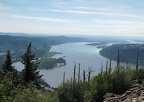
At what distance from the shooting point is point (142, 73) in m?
67.6

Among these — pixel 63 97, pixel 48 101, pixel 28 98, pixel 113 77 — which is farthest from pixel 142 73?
pixel 28 98

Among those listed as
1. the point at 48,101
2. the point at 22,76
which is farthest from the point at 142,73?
the point at 48,101

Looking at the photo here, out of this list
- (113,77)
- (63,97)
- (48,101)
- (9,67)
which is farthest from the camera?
(113,77)

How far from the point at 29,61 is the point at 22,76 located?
3299 millimetres

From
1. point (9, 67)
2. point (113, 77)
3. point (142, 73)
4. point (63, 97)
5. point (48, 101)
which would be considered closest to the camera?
point (48, 101)

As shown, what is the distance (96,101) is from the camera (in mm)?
50781

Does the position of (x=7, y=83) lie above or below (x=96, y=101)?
above

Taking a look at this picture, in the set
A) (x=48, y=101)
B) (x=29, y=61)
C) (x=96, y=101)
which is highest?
(x=29, y=61)

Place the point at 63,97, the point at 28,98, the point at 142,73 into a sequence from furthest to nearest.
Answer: the point at 142,73 → the point at 63,97 → the point at 28,98

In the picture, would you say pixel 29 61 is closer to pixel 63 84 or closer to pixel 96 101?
pixel 63 84

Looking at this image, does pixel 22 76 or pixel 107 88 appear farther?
pixel 107 88

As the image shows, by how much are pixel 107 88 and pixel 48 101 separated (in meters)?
21.3

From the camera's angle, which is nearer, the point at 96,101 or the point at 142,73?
the point at 96,101

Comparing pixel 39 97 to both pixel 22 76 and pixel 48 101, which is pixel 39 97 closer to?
pixel 48 101
